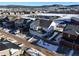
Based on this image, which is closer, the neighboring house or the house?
the neighboring house

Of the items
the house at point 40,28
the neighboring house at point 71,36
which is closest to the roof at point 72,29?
the neighboring house at point 71,36

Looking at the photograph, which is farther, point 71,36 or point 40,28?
point 40,28

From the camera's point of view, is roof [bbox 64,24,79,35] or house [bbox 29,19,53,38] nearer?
roof [bbox 64,24,79,35]

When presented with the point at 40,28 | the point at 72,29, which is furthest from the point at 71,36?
the point at 40,28

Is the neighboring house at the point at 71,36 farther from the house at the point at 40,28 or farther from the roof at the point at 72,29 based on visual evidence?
the house at the point at 40,28

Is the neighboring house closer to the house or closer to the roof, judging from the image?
the roof

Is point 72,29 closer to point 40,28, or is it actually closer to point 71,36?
point 71,36

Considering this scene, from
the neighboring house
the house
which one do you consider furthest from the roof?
the house

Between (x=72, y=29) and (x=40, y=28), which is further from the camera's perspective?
(x=40, y=28)

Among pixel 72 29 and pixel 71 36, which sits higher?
pixel 72 29

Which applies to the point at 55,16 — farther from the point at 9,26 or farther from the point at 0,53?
the point at 0,53

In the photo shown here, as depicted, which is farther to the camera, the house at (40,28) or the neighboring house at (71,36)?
the house at (40,28)
